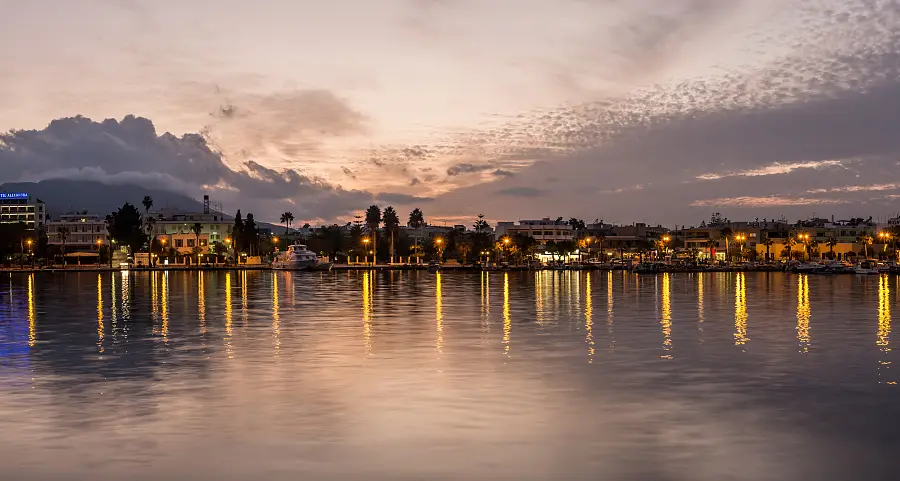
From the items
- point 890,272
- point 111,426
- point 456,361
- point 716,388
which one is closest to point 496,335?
point 456,361

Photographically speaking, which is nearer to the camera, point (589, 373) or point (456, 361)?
point (589, 373)

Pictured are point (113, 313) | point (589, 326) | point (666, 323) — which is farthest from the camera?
point (113, 313)

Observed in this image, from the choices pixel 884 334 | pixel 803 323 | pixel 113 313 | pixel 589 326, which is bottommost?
pixel 803 323

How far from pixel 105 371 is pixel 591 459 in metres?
18.1

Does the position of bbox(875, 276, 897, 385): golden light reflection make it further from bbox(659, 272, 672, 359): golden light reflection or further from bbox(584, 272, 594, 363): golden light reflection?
bbox(584, 272, 594, 363): golden light reflection

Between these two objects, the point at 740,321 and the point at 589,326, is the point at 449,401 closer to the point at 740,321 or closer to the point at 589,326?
the point at 589,326

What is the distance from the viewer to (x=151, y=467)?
614 inches

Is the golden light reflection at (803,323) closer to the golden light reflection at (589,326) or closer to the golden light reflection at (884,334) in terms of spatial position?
the golden light reflection at (884,334)

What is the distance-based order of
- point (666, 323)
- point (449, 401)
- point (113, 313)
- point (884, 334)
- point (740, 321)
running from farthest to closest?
point (113, 313)
point (740, 321)
point (666, 323)
point (884, 334)
point (449, 401)

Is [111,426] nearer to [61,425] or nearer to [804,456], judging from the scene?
[61,425]

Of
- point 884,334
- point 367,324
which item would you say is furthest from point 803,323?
point 367,324

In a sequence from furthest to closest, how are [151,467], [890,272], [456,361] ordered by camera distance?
[890,272]
[456,361]
[151,467]

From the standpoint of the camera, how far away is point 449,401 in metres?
22.0

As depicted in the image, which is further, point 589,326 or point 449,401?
point 589,326
